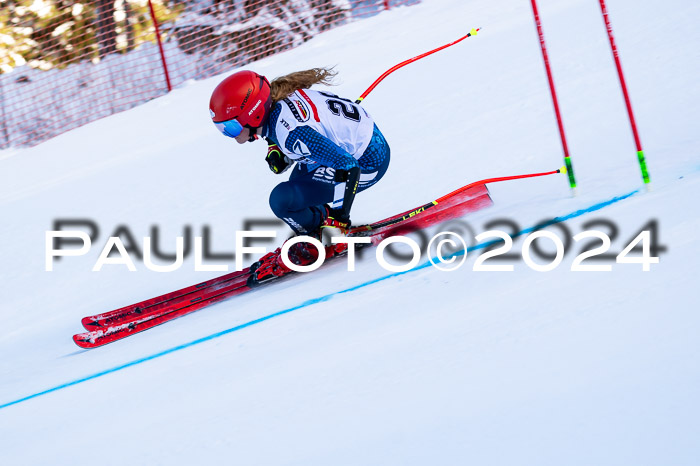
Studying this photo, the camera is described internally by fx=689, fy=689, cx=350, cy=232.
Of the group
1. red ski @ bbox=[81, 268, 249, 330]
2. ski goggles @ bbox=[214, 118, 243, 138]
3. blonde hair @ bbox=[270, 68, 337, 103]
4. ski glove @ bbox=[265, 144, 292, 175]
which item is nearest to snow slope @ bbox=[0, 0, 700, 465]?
red ski @ bbox=[81, 268, 249, 330]

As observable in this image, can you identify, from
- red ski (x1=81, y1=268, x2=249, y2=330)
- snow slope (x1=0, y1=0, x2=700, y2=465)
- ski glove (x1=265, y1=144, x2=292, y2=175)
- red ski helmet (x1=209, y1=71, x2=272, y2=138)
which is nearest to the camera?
snow slope (x1=0, y1=0, x2=700, y2=465)

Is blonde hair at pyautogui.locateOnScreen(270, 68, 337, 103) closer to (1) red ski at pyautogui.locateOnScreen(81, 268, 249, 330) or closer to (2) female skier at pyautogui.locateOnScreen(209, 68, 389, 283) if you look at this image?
(2) female skier at pyautogui.locateOnScreen(209, 68, 389, 283)

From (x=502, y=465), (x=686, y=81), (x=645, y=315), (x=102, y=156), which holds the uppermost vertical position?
(x=102, y=156)

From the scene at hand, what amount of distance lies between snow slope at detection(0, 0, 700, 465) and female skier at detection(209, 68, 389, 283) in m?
0.28

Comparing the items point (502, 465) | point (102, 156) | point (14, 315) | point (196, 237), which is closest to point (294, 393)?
point (502, 465)

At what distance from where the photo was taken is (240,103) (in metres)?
3.23

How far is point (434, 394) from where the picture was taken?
204cm

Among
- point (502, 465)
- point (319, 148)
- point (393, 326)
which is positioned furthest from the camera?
point (319, 148)

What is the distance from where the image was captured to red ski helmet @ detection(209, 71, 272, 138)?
10.6 ft

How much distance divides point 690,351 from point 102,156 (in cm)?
532

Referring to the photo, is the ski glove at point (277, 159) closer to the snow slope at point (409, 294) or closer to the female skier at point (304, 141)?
the female skier at point (304, 141)

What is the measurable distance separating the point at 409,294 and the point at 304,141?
92 centimetres

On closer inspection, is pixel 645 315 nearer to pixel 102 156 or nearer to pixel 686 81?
pixel 686 81

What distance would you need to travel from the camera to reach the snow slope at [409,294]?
6.28 feet
